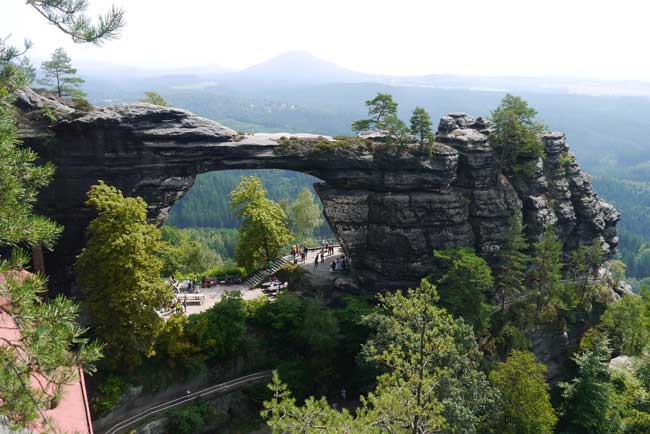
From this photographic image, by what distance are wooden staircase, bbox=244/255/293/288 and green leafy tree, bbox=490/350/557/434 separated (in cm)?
2115

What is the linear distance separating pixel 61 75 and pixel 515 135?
40.2 m

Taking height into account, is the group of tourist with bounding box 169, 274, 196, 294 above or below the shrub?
below

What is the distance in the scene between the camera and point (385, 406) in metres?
16.3

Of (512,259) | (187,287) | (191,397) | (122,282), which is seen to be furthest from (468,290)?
(187,287)

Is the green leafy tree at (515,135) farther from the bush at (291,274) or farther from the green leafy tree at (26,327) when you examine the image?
the green leafy tree at (26,327)

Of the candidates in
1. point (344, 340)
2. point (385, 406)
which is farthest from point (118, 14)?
point (344, 340)

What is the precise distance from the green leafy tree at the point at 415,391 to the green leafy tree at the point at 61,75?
31.9 metres

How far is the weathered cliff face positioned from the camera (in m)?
30.2

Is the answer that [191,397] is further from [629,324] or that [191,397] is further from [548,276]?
[629,324]

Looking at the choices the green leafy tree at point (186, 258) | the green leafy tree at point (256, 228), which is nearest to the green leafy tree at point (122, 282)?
the green leafy tree at point (256, 228)

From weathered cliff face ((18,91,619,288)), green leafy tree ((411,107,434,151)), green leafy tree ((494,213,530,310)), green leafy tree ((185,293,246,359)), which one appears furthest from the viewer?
green leafy tree ((411,107,434,151))

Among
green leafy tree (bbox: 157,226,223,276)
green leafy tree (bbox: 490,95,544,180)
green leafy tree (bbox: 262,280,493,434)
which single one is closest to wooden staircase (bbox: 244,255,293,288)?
green leafy tree (bbox: 157,226,223,276)

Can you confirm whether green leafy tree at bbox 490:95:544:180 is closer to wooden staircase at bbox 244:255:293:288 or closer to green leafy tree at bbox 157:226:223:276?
wooden staircase at bbox 244:255:293:288

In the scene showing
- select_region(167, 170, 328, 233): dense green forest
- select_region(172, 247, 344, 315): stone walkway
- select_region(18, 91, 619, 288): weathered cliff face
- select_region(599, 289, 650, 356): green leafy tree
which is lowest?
select_region(167, 170, 328, 233): dense green forest
